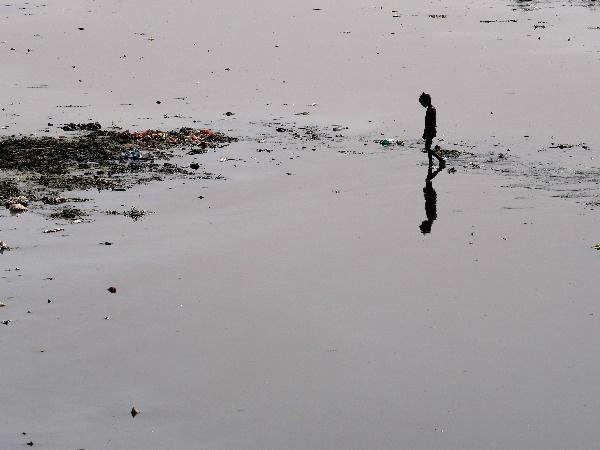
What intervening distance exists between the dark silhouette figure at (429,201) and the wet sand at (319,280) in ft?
0.47

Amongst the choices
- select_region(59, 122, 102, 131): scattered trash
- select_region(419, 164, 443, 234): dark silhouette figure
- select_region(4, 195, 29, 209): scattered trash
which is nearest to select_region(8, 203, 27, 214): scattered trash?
select_region(4, 195, 29, 209): scattered trash

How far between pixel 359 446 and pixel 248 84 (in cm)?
2038

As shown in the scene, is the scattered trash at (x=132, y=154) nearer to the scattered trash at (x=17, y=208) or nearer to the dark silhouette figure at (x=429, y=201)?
the scattered trash at (x=17, y=208)

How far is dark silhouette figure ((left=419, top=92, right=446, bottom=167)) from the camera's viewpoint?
21797mm

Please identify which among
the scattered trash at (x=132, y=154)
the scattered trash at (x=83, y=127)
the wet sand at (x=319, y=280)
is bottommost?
the wet sand at (x=319, y=280)

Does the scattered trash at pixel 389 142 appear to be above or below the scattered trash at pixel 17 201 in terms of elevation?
above

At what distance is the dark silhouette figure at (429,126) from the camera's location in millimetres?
21797

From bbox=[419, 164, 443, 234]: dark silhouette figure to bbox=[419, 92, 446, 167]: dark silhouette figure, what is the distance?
265mm

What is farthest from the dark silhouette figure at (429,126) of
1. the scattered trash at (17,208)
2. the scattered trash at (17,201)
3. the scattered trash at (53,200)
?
the scattered trash at (17,208)

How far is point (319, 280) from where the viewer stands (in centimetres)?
1562

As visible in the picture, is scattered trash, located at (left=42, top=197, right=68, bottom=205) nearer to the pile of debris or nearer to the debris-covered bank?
the debris-covered bank

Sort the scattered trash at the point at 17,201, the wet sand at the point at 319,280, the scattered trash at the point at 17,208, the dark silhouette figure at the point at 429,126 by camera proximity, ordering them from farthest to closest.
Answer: the dark silhouette figure at the point at 429,126
the scattered trash at the point at 17,201
the scattered trash at the point at 17,208
the wet sand at the point at 319,280

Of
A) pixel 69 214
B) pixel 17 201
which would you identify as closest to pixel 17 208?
pixel 17 201

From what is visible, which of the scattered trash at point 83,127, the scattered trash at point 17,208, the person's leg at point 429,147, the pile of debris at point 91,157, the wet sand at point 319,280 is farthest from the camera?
the scattered trash at point 83,127
